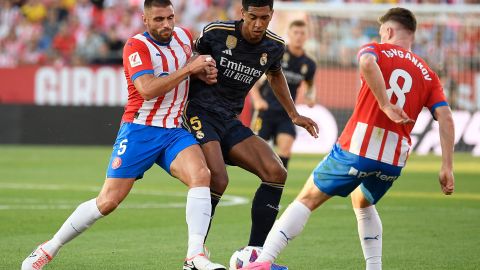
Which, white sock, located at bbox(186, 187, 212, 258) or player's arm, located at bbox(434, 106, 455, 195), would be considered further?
white sock, located at bbox(186, 187, 212, 258)

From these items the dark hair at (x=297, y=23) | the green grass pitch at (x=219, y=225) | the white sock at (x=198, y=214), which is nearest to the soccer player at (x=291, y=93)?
the dark hair at (x=297, y=23)

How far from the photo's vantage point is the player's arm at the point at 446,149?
23.6 feet

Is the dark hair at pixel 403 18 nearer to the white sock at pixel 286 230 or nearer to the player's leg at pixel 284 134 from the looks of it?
the white sock at pixel 286 230

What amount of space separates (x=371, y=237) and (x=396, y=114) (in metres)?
1.18

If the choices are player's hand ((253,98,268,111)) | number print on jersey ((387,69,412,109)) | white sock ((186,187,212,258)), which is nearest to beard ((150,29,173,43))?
white sock ((186,187,212,258))

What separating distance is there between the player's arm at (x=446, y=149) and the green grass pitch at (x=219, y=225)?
1609mm

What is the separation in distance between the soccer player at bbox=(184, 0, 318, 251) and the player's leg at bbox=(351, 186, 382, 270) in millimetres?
953

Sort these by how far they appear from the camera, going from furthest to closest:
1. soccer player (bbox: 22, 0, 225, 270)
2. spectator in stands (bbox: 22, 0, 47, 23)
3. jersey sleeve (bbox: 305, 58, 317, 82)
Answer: spectator in stands (bbox: 22, 0, 47, 23)
jersey sleeve (bbox: 305, 58, 317, 82)
soccer player (bbox: 22, 0, 225, 270)

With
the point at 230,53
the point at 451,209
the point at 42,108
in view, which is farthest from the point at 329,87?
the point at 230,53

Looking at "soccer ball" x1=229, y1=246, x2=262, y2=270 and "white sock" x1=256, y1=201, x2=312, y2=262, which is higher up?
"white sock" x1=256, y1=201, x2=312, y2=262

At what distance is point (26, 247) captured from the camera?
9.52 m

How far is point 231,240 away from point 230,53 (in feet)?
8.21

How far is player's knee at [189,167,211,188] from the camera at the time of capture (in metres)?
7.74

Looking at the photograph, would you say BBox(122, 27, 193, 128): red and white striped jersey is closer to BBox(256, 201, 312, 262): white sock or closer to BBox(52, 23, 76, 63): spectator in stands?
BBox(256, 201, 312, 262): white sock
